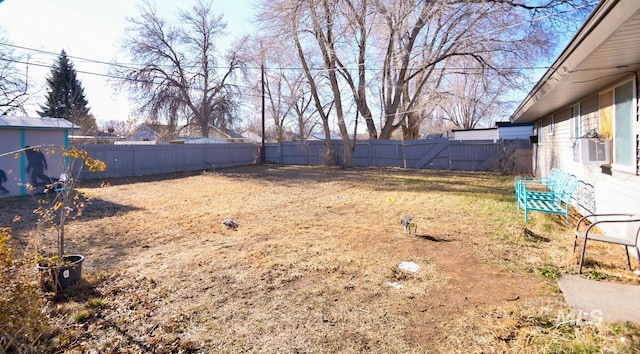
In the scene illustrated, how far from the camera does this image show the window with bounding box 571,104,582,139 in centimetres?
628

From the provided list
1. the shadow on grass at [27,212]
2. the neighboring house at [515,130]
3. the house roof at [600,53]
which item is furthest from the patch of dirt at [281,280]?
the neighboring house at [515,130]

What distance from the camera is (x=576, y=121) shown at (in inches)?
256

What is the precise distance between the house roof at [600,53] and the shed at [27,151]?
1072 centimetres

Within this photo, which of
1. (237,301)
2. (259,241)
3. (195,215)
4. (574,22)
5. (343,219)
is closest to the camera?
(237,301)

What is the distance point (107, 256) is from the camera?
4.44 m

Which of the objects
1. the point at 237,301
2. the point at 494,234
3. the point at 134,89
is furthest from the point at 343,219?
the point at 134,89

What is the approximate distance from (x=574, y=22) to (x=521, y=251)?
492 inches

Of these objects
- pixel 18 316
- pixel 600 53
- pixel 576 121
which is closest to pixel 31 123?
pixel 18 316

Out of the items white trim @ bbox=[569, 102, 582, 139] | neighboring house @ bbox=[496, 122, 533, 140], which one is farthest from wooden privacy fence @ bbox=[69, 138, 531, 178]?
white trim @ bbox=[569, 102, 582, 139]

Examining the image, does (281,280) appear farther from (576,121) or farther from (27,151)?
(27,151)

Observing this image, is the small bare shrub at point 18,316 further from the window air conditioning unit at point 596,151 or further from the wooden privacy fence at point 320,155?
the wooden privacy fence at point 320,155

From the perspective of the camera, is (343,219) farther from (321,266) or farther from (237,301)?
(237,301)

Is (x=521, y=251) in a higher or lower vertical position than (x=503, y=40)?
lower

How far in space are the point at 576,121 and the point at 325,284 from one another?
6.16 meters
